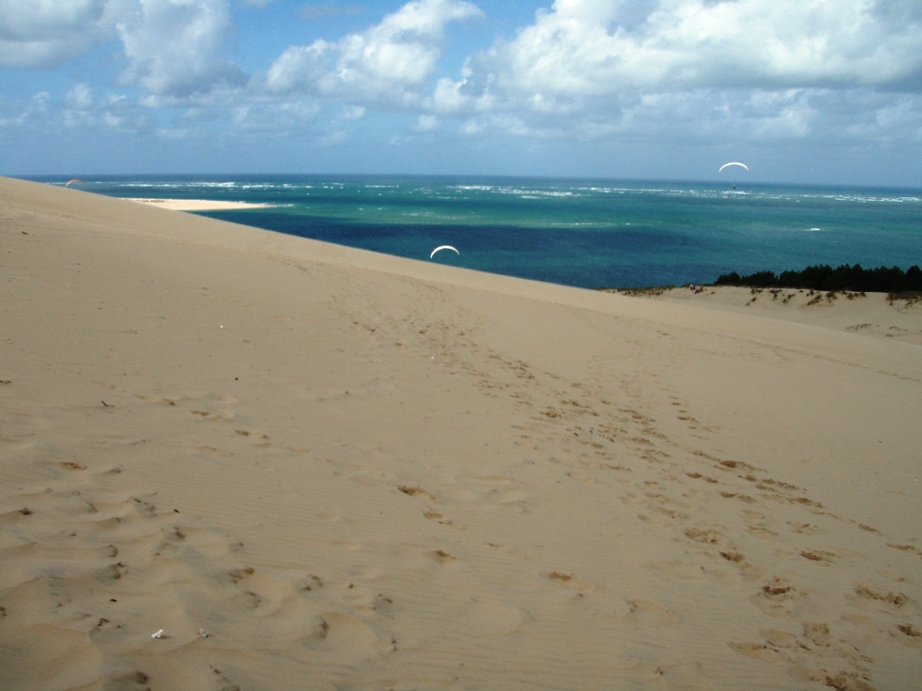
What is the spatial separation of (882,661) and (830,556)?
1274mm

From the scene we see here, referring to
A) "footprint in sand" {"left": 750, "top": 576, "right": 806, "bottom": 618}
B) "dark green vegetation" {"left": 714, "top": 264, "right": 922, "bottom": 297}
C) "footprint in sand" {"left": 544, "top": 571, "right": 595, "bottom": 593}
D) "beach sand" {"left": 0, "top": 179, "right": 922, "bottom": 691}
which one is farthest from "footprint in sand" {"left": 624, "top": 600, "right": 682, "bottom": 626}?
"dark green vegetation" {"left": 714, "top": 264, "right": 922, "bottom": 297}

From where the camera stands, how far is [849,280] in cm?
2348

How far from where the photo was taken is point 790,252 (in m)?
45.7

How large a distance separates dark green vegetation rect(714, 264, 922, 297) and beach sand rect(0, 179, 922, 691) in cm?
1510

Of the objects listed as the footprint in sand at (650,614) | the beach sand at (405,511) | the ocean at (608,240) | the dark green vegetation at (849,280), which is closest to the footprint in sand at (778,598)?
the beach sand at (405,511)

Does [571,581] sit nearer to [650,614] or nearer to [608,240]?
[650,614]

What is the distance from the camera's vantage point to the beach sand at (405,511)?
8.73 feet

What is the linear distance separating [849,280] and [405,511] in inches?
952

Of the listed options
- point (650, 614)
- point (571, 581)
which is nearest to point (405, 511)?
point (571, 581)

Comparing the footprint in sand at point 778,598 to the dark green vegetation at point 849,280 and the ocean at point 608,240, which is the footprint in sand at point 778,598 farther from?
the ocean at point 608,240

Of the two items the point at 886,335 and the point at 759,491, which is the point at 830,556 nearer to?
the point at 759,491

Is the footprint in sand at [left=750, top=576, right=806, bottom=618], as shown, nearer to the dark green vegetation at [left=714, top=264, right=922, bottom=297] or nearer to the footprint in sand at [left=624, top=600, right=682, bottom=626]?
the footprint in sand at [left=624, top=600, right=682, bottom=626]

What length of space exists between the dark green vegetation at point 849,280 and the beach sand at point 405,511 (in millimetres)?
15096

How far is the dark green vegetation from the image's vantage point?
22328 millimetres
